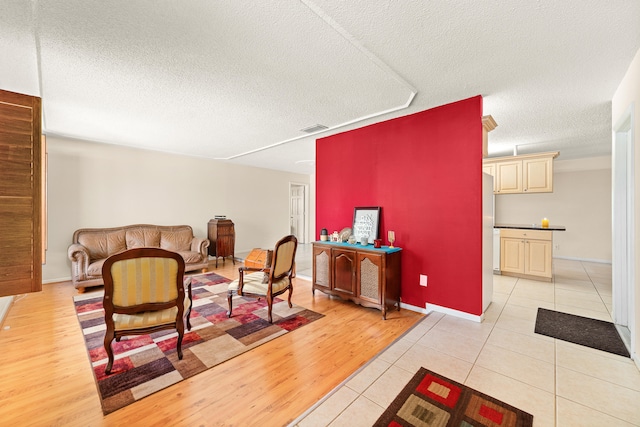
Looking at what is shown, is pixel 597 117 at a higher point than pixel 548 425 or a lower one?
higher

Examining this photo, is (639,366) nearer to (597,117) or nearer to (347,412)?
(347,412)

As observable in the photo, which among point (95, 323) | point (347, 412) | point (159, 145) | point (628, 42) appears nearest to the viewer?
point (347, 412)

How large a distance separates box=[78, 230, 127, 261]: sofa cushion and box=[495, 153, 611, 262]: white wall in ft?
28.6

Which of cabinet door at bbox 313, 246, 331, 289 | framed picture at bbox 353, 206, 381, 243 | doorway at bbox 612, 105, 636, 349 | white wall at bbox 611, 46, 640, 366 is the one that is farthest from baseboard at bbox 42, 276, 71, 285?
doorway at bbox 612, 105, 636, 349

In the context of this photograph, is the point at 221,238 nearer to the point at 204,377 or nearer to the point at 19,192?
the point at 204,377

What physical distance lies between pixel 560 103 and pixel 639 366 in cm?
275

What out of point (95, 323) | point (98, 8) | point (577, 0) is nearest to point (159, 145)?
point (95, 323)

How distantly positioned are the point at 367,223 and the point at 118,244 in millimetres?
4611

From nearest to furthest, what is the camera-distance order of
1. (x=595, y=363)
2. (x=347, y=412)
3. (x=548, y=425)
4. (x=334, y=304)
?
(x=548, y=425) → (x=347, y=412) → (x=595, y=363) → (x=334, y=304)

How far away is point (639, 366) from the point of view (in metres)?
2.08

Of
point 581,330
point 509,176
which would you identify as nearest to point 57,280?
point 581,330

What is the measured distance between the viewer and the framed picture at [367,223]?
3.76 metres

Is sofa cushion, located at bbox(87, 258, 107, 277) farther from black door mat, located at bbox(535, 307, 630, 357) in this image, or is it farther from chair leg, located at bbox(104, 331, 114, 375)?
black door mat, located at bbox(535, 307, 630, 357)

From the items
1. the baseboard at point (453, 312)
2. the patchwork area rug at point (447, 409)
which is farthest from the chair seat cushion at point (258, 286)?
the baseboard at point (453, 312)
